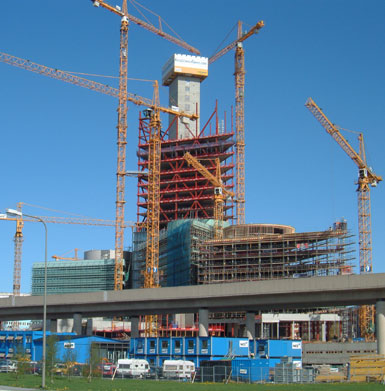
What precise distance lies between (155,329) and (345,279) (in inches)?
2854

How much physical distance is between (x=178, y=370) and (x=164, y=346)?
14.0 metres

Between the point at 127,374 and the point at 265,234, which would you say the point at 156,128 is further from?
the point at 127,374

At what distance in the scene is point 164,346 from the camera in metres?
85.3

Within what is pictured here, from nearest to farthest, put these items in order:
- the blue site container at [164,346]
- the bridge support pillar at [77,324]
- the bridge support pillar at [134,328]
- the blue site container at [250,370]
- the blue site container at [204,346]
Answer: the blue site container at [250,370]
the blue site container at [204,346]
the blue site container at [164,346]
the bridge support pillar at [77,324]
the bridge support pillar at [134,328]

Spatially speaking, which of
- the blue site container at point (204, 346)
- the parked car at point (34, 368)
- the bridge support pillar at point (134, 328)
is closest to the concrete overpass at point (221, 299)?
the bridge support pillar at point (134, 328)

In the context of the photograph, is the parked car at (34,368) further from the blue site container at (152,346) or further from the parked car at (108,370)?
the blue site container at (152,346)

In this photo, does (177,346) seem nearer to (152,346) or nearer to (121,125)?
(152,346)

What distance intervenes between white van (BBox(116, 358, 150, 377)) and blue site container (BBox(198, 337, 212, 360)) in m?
9.16

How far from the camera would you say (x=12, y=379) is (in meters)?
65.6

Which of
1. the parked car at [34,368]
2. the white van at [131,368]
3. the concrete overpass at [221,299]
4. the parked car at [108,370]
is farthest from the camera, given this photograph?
the concrete overpass at [221,299]

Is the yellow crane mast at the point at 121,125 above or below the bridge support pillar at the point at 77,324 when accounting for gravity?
above

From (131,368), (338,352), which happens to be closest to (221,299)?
(131,368)

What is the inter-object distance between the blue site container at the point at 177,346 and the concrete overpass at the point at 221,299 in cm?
1163

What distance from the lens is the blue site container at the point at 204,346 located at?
8134 cm
